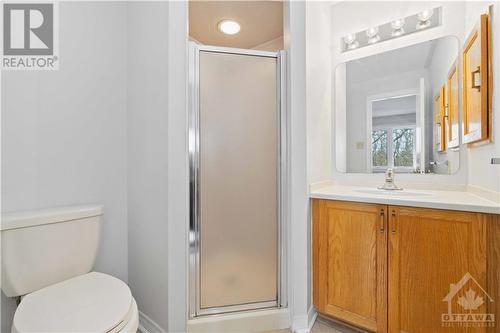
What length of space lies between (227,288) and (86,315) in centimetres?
80

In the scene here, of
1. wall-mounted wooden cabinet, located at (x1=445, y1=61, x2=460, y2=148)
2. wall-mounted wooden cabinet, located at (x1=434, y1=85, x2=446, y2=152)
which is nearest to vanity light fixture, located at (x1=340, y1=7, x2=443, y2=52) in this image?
wall-mounted wooden cabinet, located at (x1=445, y1=61, x2=460, y2=148)

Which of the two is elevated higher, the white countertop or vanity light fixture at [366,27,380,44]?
vanity light fixture at [366,27,380,44]

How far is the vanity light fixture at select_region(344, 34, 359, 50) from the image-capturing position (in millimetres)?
2154

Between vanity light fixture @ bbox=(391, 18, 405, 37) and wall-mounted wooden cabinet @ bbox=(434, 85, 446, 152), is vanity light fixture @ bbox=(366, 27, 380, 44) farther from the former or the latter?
wall-mounted wooden cabinet @ bbox=(434, 85, 446, 152)

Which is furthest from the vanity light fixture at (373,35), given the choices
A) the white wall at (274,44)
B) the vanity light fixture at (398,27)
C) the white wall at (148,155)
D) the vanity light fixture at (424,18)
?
the white wall at (148,155)

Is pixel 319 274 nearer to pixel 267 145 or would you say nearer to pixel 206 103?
pixel 267 145

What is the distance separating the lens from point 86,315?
3.39 ft

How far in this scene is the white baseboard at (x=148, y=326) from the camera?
154cm

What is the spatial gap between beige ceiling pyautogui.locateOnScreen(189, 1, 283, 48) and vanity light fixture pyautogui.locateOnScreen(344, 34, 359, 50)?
23.4 inches

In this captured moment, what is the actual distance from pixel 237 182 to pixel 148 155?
57 centimetres

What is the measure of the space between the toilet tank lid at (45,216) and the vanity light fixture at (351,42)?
221 centimetres

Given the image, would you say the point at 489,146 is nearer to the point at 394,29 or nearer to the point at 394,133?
the point at 394,133

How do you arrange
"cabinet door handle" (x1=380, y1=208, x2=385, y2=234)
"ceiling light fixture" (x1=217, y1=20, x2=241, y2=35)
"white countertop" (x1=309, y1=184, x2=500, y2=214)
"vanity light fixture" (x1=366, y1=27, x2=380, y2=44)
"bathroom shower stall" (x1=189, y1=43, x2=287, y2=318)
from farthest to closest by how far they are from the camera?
"ceiling light fixture" (x1=217, y1=20, x2=241, y2=35)
"vanity light fixture" (x1=366, y1=27, x2=380, y2=44)
"bathroom shower stall" (x1=189, y1=43, x2=287, y2=318)
"cabinet door handle" (x1=380, y1=208, x2=385, y2=234)
"white countertop" (x1=309, y1=184, x2=500, y2=214)

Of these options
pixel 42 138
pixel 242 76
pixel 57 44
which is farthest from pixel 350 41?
pixel 42 138
